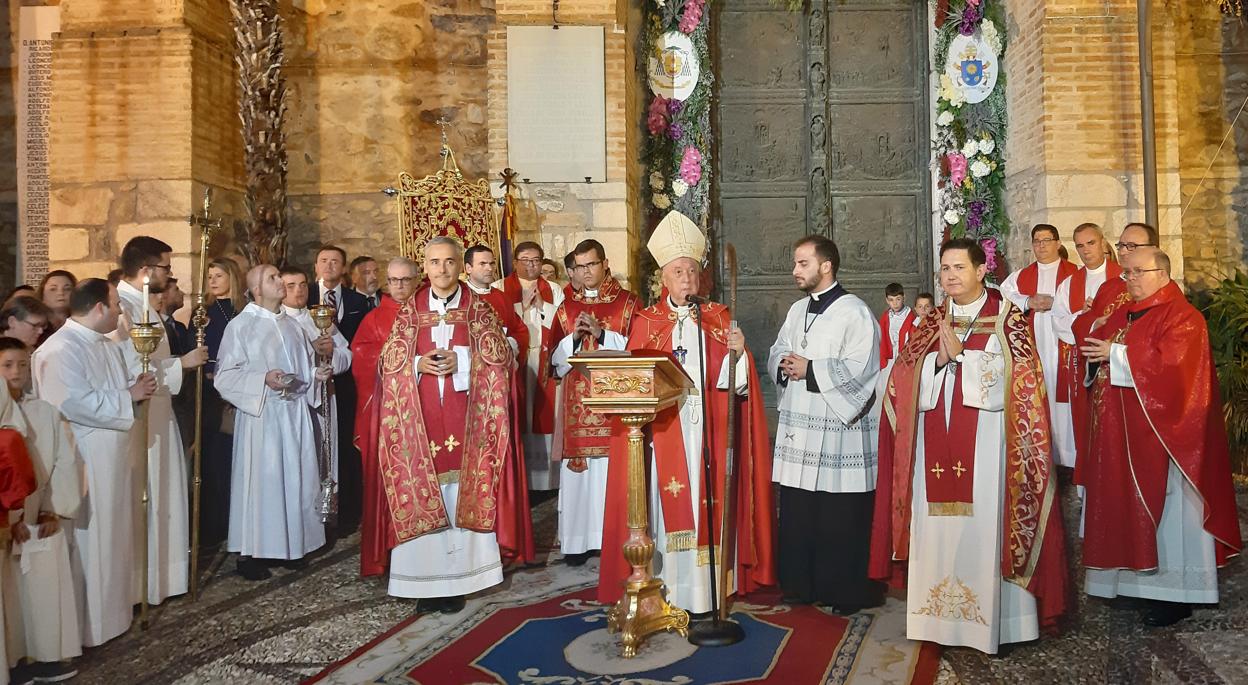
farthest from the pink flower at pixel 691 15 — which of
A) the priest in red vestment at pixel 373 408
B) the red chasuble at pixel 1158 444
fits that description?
the red chasuble at pixel 1158 444

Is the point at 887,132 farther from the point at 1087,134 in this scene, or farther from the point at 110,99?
the point at 110,99

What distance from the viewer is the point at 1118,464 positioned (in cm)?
505

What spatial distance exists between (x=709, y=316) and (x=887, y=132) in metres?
6.86

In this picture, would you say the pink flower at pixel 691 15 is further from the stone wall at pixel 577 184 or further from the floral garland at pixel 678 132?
the stone wall at pixel 577 184

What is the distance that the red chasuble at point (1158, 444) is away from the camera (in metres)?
4.89

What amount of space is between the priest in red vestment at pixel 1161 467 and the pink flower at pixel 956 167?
5.70m

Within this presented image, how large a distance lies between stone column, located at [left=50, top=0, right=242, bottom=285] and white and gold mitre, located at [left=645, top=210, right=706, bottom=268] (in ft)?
19.5

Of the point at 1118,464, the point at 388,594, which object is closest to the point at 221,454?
the point at 388,594

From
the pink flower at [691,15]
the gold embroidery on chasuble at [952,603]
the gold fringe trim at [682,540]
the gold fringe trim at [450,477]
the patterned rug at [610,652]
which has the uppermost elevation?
the pink flower at [691,15]

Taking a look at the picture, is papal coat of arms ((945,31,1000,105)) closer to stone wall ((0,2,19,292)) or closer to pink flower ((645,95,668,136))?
pink flower ((645,95,668,136))

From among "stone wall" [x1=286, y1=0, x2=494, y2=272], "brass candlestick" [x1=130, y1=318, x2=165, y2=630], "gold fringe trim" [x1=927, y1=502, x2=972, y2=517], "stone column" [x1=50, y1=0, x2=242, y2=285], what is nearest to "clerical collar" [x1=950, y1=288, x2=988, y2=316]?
"gold fringe trim" [x1=927, y1=502, x2=972, y2=517]

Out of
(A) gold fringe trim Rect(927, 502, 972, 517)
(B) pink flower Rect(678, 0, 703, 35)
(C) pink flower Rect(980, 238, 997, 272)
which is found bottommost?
(A) gold fringe trim Rect(927, 502, 972, 517)

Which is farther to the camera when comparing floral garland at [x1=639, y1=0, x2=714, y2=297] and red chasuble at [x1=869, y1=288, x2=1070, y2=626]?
floral garland at [x1=639, y1=0, x2=714, y2=297]

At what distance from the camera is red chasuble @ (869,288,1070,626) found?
14.6 feet
